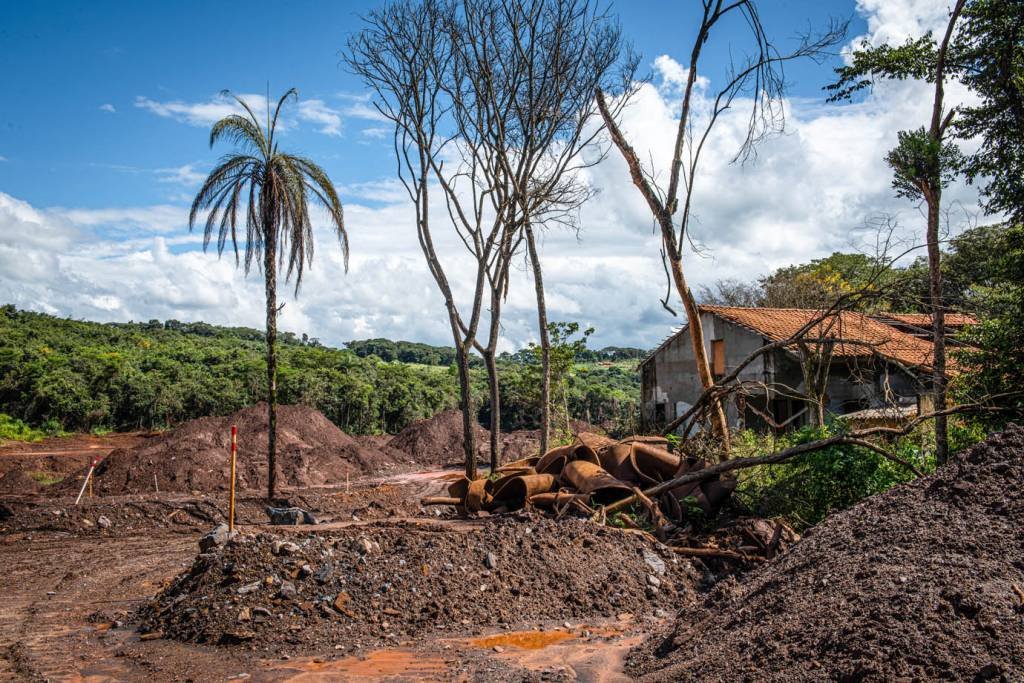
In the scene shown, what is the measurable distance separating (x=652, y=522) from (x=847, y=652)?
17.6ft

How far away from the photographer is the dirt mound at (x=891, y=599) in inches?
158

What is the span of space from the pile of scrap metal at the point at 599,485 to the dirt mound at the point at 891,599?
324 centimetres

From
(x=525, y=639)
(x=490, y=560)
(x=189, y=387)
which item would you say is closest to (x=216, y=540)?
(x=490, y=560)

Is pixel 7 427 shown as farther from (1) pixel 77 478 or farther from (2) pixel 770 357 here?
(2) pixel 770 357

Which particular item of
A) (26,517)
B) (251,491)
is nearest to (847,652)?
(26,517)

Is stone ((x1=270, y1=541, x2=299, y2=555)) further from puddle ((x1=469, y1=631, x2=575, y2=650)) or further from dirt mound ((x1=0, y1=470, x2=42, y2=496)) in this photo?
dirt mound ((x1=0, y1=470, x2=42, y2=496))

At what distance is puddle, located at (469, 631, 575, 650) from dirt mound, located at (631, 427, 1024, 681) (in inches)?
40.4

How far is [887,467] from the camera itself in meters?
9.47

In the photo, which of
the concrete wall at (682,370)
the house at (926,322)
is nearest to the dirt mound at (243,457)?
the concrete wall at (682,370)

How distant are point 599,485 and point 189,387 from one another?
32.9 metres

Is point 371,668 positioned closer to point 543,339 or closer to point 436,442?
point 543,339

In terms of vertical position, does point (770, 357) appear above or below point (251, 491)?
above

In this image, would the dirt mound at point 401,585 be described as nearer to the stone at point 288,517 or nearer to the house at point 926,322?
the house at point 926,322

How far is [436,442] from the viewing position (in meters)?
30.5
